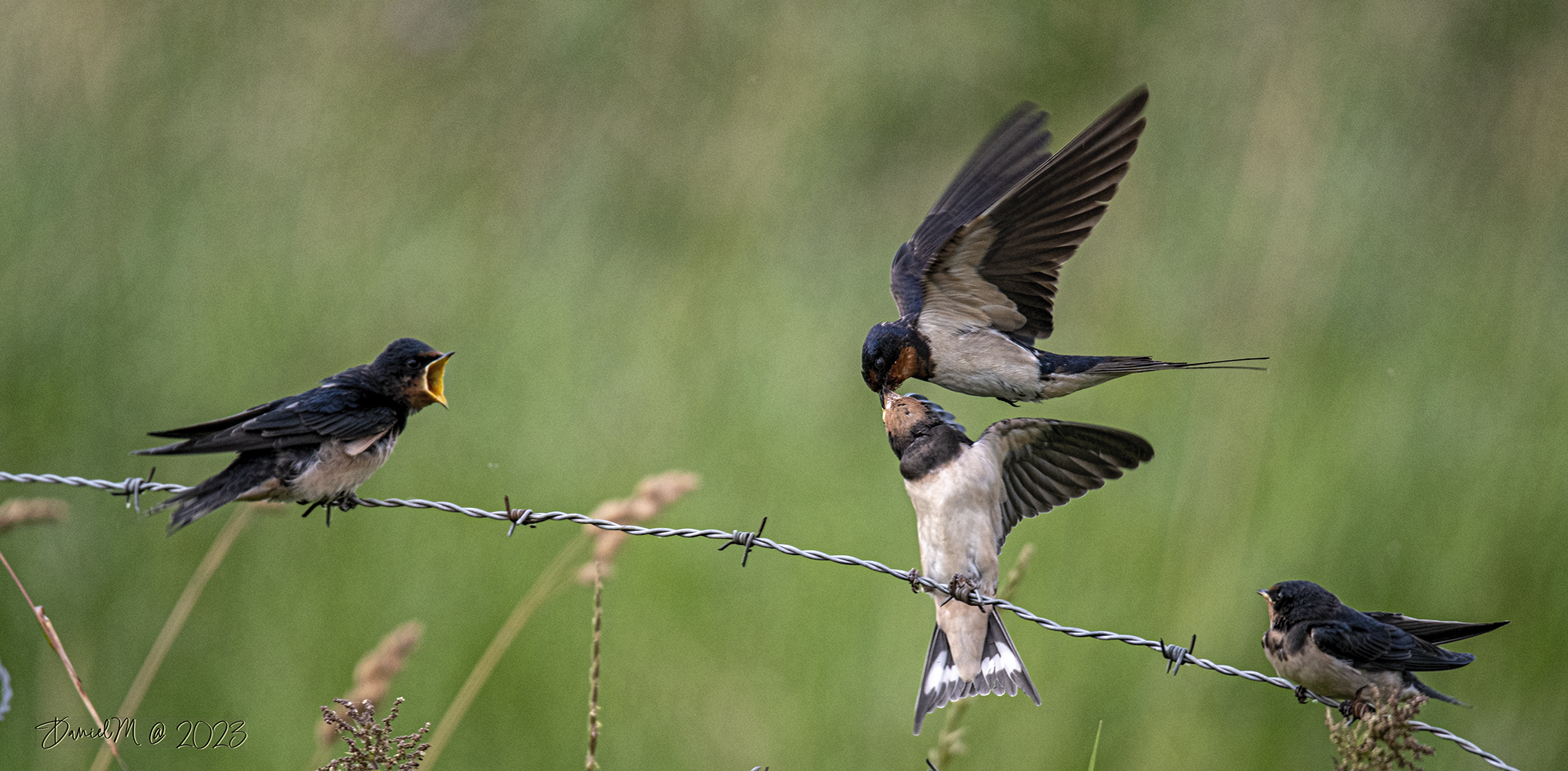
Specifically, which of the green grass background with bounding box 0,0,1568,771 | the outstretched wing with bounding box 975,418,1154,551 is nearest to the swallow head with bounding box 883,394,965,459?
the outstretched wing with bounding box 975,418,1154,551

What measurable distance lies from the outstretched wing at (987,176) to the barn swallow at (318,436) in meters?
1.21

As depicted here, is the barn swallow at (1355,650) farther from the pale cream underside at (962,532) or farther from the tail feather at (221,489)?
the tail feather at (221,489)

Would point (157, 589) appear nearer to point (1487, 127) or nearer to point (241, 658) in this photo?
point (241, 658)

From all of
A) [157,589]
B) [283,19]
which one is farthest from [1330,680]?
[283,19]

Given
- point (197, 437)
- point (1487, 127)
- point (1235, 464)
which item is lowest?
point (197, 437)

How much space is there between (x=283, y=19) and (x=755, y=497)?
379 centimetres

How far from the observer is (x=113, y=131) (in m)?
5.25

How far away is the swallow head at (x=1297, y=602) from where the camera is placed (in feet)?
8.36

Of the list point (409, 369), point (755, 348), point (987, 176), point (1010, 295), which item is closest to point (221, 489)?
point (409, 369)

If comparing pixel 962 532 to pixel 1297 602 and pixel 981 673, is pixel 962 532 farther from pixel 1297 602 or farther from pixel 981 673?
pixel 1297 602

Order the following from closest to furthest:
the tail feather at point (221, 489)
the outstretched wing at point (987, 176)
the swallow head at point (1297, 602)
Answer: the tail feather at point (221, 489), the swallow head at point (1297, 602), the outstretched wing at point (987, 176)

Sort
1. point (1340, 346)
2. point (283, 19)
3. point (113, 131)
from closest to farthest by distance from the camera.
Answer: point (1340, 346) → point (113, 131) → point (283, 19)

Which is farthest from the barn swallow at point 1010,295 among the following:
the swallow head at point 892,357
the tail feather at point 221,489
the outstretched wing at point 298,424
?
the tail feather at point 221,489

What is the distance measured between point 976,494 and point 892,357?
355 millimetres
